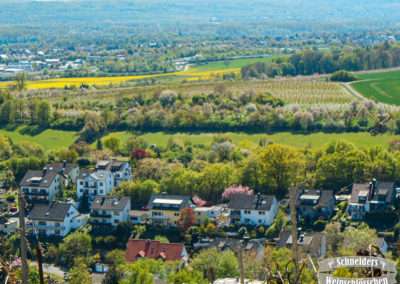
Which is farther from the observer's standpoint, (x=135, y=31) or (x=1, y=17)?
(x=1, y=17)

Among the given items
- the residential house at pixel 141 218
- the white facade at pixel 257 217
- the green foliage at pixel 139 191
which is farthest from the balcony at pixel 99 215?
the white facade at pixel 257 217

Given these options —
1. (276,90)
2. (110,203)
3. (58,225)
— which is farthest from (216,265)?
(276,90)

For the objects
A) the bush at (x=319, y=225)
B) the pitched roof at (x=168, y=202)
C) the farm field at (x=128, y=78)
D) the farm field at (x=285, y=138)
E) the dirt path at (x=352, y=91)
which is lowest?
the farm field at (x=128, y=78)

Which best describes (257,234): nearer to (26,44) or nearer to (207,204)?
(207,204)

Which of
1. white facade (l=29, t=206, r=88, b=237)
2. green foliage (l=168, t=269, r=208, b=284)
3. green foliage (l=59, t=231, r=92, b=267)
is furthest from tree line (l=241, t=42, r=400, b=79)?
green foliage (l=168, t=269, r=208, b=284)

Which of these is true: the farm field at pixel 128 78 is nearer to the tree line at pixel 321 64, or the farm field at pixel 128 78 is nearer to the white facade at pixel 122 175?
the tree line at pixel 321 64

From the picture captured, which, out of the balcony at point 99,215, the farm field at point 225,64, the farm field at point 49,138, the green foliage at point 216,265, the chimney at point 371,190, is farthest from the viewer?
the farm field at point 225,64

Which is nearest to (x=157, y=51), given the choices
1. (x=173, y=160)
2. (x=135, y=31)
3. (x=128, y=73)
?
(x=128, y=73)
